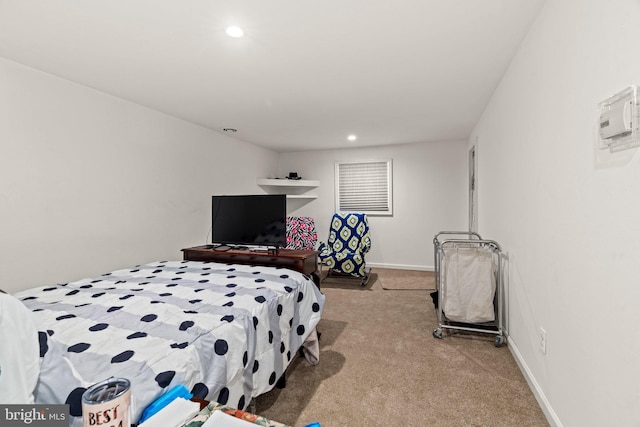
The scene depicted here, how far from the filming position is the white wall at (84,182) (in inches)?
88.7

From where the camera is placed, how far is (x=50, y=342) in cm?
125

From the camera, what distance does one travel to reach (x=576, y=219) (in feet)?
4.50

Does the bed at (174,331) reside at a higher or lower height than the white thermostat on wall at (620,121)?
lower

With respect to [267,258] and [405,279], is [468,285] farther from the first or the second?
[405,279]

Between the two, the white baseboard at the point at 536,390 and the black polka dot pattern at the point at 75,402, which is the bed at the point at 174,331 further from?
the white baseboard at the point at 536,390

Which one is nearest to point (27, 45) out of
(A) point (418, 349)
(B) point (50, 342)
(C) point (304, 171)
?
(B) point (50, 342)

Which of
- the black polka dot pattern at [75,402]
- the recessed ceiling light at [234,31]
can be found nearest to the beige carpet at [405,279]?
the recessed ceiling light at [234,31]

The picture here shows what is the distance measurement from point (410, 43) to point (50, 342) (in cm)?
251

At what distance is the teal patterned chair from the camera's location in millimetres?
4605

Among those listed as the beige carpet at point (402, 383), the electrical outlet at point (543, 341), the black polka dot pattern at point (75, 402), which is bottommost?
the beige carpet at point (402, 383)

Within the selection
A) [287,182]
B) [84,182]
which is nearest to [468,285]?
[84,182]

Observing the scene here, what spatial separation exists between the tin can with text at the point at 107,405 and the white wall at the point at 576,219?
1.56 metres

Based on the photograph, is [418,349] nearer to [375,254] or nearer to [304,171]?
[375,254]

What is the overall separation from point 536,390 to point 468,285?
976mm
